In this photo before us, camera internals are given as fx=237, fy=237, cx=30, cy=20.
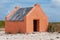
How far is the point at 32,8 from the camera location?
121 ft

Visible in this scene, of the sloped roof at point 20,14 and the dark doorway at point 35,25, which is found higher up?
the sloped roof at point 20,14

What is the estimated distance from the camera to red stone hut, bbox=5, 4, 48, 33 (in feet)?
118

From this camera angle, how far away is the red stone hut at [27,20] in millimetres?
35938

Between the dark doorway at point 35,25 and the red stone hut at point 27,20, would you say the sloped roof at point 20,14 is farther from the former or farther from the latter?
the dark doorway at point 35,25

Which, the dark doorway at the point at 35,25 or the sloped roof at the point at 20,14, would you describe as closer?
Result: the sloped roof at the point at 20,14

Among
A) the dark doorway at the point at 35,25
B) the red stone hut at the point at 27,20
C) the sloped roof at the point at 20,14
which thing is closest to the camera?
the red stone hut at the point at 27,20

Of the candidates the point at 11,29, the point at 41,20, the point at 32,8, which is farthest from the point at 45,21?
the point at 11,29

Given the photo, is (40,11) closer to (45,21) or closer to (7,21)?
(45,21)

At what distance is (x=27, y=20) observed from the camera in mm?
35781

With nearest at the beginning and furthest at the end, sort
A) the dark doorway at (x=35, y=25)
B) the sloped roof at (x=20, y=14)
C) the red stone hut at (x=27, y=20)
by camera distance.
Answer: the red stone hut at (x=27, y=20) < the sloped roof at (x=20, y=14) < the dark doorway at (x=35, y=25)

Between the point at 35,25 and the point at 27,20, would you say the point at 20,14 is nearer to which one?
the point at 27,20

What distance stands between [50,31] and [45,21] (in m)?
1.80

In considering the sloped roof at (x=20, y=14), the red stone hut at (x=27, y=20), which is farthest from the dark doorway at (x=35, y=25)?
the sloped roof at (x=20, y=14)

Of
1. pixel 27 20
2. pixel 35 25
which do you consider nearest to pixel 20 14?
pixel 27 20
